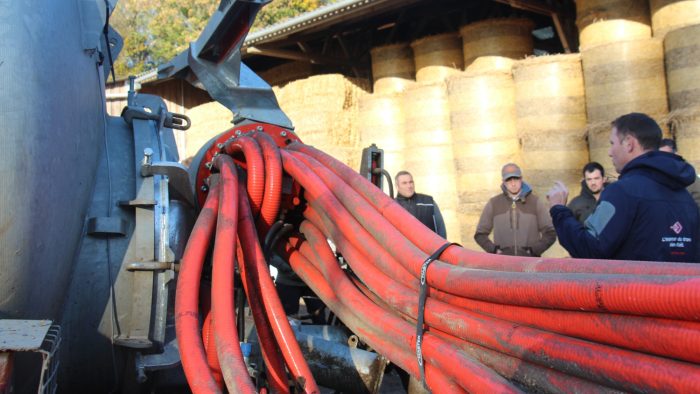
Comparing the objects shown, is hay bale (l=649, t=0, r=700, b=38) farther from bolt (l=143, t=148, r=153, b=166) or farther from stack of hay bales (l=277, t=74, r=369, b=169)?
bolt (l=143, t=148, r=153, b=166)

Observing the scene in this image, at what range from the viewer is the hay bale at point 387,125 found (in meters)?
9.88

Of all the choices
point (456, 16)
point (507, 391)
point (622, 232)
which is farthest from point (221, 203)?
point (456, 16)

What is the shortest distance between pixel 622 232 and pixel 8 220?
2284 mm

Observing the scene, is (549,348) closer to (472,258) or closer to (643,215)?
(472,258)

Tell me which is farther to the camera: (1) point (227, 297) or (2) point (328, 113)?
(2) point (328, 113)

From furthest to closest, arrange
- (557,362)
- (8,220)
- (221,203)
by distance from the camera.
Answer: (221,203) < (8,220) < (557,362)

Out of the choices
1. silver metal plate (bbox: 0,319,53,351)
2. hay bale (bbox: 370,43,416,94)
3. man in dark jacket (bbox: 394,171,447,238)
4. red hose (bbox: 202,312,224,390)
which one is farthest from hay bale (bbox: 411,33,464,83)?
silver metal plate (bbox: 0,319,53,351)

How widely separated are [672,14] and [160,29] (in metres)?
27.1

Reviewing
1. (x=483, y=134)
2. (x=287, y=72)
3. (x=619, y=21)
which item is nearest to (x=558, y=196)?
(x=619, y=21)

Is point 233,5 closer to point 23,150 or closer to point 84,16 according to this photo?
point 84,16

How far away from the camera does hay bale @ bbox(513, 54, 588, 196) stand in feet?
25.5

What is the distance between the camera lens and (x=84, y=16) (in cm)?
248

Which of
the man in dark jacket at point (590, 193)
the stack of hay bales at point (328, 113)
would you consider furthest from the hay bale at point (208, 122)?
the man in dark jacket at point (590, 193)

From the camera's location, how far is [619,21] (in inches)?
284
